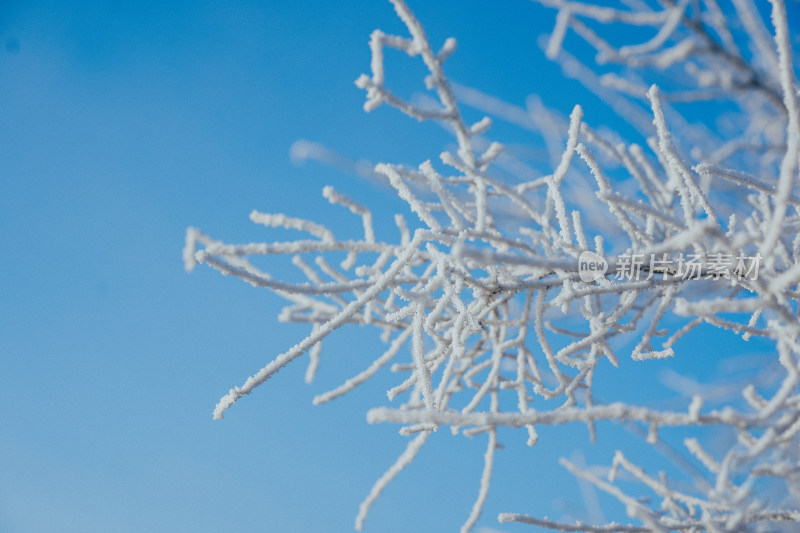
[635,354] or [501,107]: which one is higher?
[501,107]

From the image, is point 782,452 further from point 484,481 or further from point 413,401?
point 413,401

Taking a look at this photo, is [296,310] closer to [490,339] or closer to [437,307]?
[490,339]

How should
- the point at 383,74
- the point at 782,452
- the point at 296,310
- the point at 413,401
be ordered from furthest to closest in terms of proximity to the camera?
1. the point at 296,310
2. the point at 413,401
3. the point at 383,74
4. the point at 782,452

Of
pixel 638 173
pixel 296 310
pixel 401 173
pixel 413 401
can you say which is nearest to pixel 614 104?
pixel 638 173

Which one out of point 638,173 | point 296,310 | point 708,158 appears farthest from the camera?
point 296,310

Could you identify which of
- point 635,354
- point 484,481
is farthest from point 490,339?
point 635,354

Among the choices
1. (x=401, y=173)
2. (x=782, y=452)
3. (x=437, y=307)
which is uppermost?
(x=401, y=173)

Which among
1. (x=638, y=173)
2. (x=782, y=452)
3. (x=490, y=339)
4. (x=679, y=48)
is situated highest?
(x=638, y=173)

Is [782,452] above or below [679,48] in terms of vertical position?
below

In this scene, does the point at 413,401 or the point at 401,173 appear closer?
the point at 401,173
